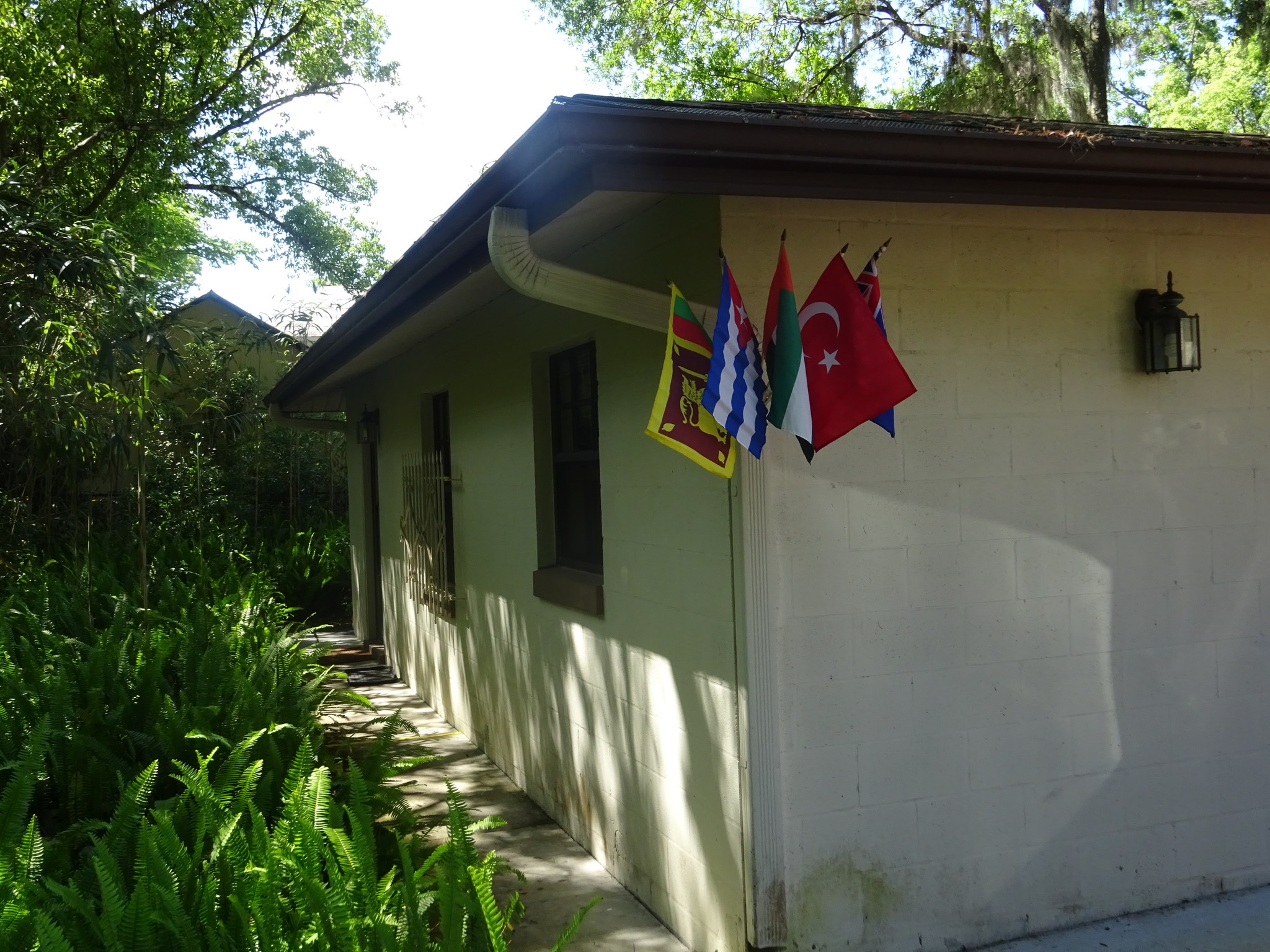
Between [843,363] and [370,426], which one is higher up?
[370,426]

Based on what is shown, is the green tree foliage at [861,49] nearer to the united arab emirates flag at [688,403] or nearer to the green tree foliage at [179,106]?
the green tree foliage at [179,106]

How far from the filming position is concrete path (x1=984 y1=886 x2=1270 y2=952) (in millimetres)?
3674

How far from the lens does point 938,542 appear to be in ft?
12.3

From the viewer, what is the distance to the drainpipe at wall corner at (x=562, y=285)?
3.38 meters

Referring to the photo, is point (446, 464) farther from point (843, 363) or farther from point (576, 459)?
point (843, 363)

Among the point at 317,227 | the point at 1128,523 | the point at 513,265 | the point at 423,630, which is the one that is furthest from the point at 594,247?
the point at 317,227

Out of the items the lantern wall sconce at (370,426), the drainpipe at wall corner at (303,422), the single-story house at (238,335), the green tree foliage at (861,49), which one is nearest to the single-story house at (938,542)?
the single-story house at (238,335)

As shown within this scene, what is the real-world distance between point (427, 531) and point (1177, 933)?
5.27m

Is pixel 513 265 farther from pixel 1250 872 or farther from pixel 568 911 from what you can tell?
pixel 1250 872

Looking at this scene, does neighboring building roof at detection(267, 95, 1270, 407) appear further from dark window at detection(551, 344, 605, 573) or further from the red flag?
dark window at detection(551, 344, 605, 573)

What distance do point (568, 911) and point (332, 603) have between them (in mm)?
9529

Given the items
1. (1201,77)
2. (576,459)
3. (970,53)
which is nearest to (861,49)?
(970,53)

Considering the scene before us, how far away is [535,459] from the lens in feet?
17.9

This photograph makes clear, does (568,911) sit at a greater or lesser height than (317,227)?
lesser
